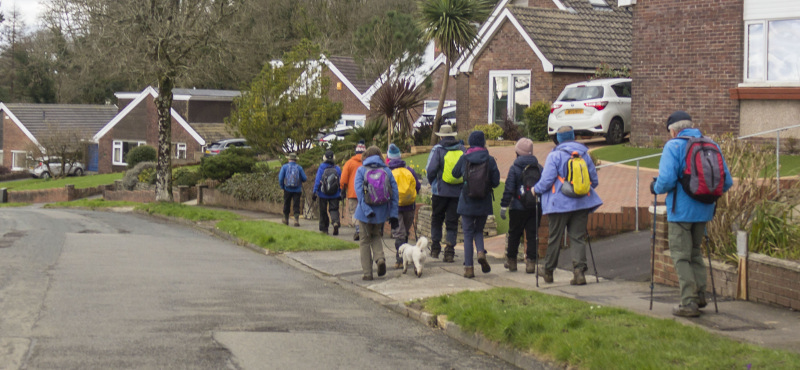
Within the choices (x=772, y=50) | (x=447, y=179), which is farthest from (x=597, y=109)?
(x=447, y=179)

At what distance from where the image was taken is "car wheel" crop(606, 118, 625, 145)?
22.4 metres

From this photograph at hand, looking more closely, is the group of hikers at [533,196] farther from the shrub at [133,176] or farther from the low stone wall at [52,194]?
the low stone wall at [52,194]

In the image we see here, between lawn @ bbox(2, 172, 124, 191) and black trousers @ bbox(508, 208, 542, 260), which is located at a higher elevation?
black trousers @ bbox(508, 208, 542, 260)

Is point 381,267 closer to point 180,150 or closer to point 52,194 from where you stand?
point 52,194

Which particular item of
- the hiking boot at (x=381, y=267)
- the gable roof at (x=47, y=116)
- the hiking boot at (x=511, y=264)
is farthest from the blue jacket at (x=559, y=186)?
the gable roof at (x=47, y=116)

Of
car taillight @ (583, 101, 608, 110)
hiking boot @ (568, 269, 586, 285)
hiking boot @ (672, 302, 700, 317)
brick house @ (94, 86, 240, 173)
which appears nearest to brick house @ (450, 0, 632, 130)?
car taillight @ (583, 101, 608, 110)

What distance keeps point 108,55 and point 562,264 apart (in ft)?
57.8

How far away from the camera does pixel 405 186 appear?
12.1 metres

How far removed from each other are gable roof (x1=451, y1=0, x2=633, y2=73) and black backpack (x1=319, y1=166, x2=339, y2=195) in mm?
12020

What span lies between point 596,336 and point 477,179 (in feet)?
13.4

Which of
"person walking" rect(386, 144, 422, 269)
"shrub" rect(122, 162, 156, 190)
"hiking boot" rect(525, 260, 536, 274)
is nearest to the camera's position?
"hiking boot" rect(525, 260, 536, 274)

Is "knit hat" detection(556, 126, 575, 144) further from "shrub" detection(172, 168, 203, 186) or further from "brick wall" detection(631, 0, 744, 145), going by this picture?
"shrub" detection(172, 168, 203, 186)

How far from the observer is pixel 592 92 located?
2245 cm

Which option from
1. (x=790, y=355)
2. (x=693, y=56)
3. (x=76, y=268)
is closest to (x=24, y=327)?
(x=76, y=268)
